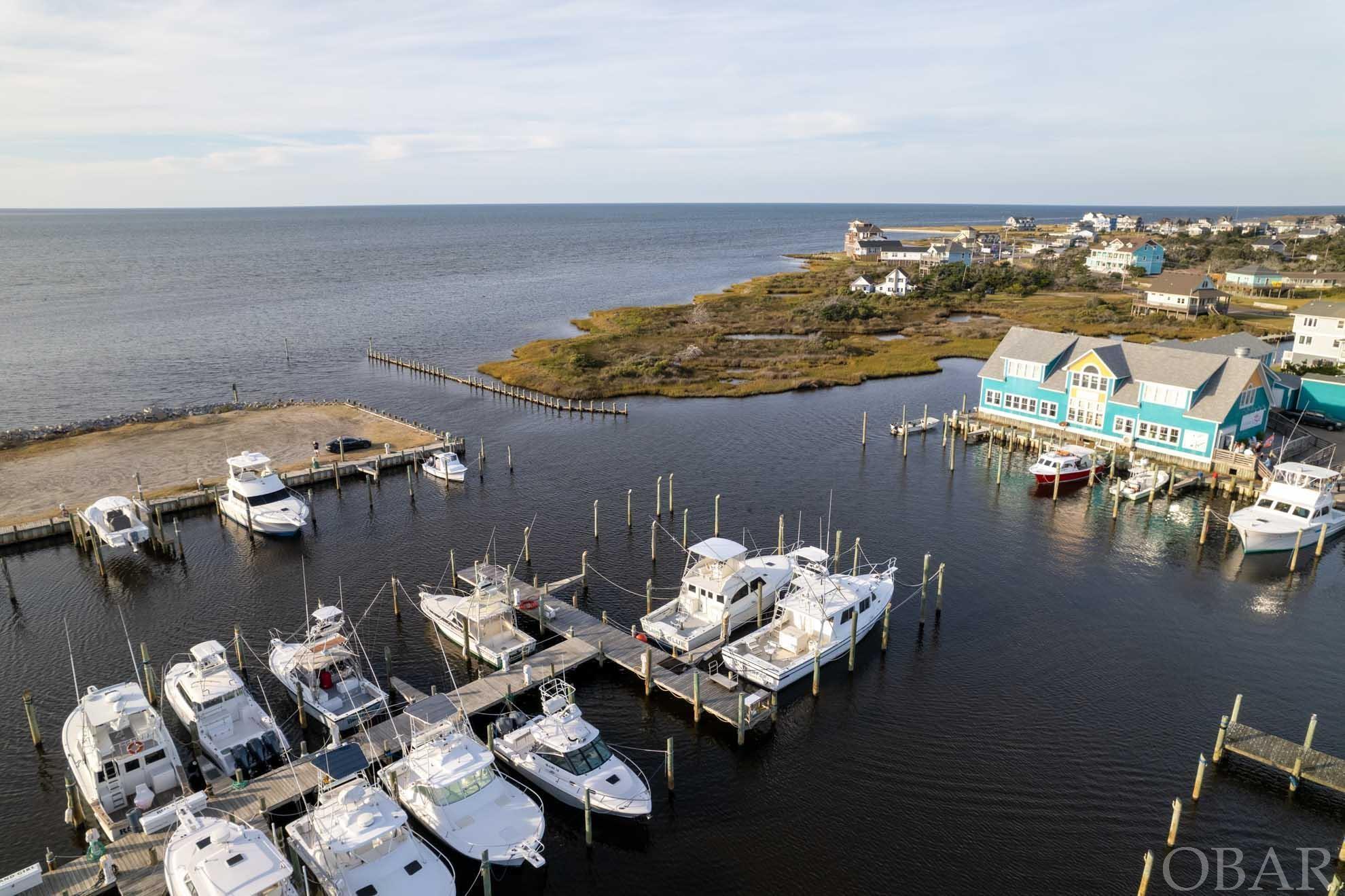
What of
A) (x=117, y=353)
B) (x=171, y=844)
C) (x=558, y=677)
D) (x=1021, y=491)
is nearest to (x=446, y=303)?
(x=117, y=353)

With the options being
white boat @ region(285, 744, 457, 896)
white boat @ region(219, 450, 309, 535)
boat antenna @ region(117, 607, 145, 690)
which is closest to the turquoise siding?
white boat @ region(285, 744, 457, 896)

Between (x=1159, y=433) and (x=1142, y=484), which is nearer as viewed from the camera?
(x=1142, y=484)

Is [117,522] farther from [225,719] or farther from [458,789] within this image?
[458,789]

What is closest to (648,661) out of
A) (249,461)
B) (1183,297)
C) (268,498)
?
(268,498)

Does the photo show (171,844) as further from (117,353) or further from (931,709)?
(117,353)

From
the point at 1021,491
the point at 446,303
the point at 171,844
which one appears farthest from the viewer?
the point at 446,303

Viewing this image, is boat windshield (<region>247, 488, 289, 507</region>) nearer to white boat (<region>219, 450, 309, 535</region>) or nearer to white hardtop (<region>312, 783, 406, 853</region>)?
white boat (<region>219, 450, 309, 535</region>)
